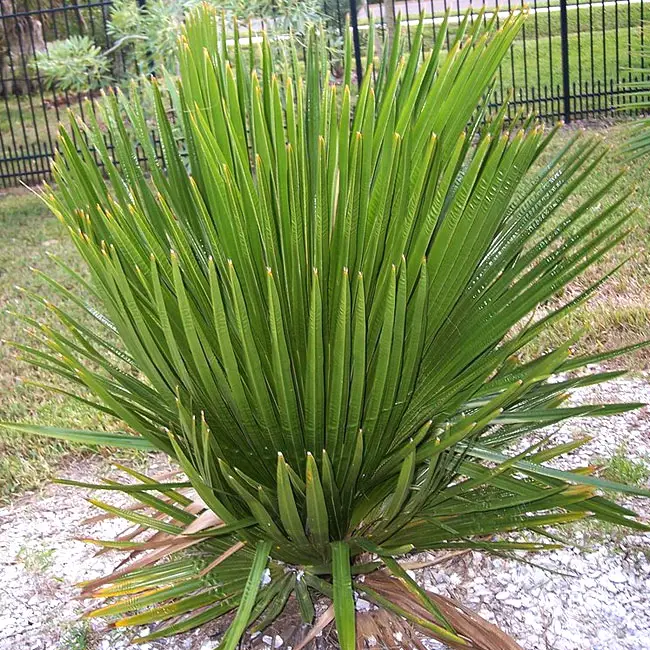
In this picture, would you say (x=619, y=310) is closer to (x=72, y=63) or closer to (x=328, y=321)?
(x=328, y=321)

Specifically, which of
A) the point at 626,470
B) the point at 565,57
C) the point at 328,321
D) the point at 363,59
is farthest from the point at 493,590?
the point at 363,59

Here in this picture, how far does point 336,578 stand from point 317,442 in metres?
0.27

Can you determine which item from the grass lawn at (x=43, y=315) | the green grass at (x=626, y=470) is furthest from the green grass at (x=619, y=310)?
the green grass at (x=626, y=470)

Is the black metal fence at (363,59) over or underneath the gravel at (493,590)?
over

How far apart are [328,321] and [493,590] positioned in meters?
1.10

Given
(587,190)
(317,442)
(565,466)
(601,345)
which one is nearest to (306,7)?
(587,190)

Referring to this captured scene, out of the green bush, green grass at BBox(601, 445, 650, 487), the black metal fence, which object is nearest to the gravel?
green grass at BBox(601, 445, 650, 487)

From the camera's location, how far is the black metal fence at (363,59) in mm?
8578

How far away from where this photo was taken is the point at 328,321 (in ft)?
5.73

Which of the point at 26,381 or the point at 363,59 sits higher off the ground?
the point at 363,59

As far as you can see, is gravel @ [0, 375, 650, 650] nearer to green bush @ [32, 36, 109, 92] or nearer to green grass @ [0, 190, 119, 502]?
green grass @ [0, 190, 119, 502]

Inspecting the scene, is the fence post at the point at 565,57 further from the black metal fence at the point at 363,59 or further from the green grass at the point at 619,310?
the green grass at the point at 619,310

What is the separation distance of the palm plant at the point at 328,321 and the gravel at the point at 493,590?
0.33 m

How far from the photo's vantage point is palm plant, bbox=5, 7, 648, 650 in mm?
1616
